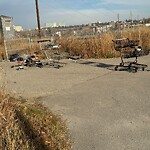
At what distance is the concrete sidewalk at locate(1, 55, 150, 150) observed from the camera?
4762 mm

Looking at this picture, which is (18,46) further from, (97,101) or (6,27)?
(97,101)

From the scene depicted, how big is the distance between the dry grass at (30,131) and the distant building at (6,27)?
63.0ft

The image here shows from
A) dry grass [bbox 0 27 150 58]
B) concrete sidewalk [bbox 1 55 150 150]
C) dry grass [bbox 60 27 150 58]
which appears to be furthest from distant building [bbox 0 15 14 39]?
concrete sidewalk [bbox 1 55 150 150]

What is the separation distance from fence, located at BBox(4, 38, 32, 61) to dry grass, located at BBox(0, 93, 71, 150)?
13249mm

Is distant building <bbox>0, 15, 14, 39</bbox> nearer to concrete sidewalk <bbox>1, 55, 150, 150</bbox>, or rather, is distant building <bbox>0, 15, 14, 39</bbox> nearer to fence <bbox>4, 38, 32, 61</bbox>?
fence <bbox>4, 38, 32, 61</bbox>

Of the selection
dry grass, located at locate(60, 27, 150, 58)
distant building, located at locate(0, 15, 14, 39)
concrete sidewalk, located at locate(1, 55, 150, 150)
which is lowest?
concrete sidewalk, located at locate(1, 55, 150, 150)

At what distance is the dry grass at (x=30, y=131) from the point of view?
4.09 metres

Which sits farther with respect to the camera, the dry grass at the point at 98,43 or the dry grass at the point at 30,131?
the dry grass at the point at 98,43

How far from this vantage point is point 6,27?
2433 centimetres

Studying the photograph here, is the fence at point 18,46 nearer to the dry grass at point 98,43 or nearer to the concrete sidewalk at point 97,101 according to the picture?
the dry grass at point 98,43

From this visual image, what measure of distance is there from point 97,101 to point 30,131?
8.68ft

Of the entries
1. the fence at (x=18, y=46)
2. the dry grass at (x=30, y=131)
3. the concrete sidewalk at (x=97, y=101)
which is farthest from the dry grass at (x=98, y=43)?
the dry grass at (x=30, y=131)

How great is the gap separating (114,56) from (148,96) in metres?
8.11

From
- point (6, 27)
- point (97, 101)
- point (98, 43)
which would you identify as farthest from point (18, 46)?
point (97, 101)
